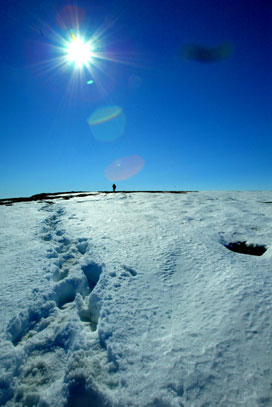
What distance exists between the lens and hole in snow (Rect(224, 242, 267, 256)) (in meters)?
6.34

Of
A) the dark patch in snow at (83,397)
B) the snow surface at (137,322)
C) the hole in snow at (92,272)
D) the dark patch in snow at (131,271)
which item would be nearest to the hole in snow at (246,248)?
the snow surface at (137,322)

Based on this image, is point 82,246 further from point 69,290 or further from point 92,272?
point 69,290

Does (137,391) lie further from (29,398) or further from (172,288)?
(172,288)

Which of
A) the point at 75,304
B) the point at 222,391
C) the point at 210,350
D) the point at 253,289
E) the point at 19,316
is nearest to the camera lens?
the point at 222,391

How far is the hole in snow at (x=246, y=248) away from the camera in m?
6.34

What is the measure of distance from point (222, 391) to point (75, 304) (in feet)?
10.5

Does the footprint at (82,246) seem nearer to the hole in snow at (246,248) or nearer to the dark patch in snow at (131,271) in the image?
the dark patch in snow at (131,271)

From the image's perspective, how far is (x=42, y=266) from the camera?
5785mm

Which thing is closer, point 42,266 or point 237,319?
point 237,319

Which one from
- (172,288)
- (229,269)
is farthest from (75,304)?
(229,269)

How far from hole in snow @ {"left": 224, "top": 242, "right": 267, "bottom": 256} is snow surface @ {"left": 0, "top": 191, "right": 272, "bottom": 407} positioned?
22 centimetres

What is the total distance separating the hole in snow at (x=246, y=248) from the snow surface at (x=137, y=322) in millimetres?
215

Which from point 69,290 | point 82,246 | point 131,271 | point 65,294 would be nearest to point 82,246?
point 82,246

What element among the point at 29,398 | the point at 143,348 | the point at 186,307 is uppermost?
the point at 186,307
